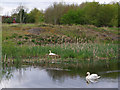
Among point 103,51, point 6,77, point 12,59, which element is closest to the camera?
point 6,77

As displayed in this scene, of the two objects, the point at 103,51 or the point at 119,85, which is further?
the point at 103,51

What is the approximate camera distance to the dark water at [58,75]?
1124 cm

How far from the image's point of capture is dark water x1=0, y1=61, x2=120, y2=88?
11242 millimetres

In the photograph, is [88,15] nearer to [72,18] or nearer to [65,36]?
[72,18]

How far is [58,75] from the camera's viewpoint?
13055 millimetres

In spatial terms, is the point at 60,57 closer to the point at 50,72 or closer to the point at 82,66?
the point at 82,66

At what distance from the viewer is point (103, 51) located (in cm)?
1888

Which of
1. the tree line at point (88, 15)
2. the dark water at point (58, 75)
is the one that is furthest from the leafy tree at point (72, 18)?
the dark water at point (58, 75)

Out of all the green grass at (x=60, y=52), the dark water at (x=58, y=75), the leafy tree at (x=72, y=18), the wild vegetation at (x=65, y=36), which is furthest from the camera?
the leafy tree at (x=72, y=18)

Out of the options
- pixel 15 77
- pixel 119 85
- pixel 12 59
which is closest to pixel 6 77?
pixel 15 77

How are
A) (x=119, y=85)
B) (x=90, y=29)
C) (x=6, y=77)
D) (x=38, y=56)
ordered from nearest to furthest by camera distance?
1. (x=119, y=85)
2. (x=6, y=77)
3. (x=38, y=56)
4. (x=90, y=29)

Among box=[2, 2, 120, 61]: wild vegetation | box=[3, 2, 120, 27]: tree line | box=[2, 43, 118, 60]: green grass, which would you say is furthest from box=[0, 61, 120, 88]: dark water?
box=[3, 2, 120, 27]: tree line

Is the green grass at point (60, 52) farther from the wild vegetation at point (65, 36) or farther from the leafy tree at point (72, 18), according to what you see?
the leafy tree at point (72, 18)

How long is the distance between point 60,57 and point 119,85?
7061mm
